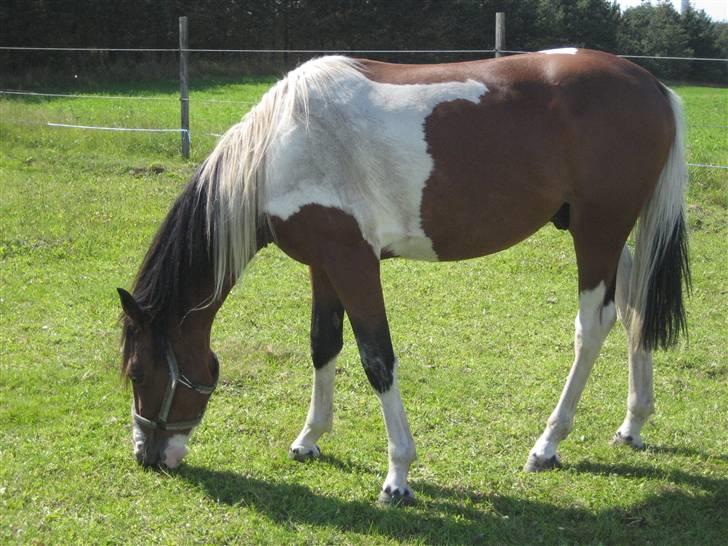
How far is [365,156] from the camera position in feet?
11.3

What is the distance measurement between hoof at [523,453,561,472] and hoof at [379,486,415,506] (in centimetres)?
66

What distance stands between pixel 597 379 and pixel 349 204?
2390 mm

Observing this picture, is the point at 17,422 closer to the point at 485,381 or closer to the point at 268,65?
the point at 485,381

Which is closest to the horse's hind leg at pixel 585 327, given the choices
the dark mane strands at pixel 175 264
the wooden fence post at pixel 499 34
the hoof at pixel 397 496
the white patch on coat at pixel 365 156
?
the hoof at pixel 397 496

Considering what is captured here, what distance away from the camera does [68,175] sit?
10.1 metres

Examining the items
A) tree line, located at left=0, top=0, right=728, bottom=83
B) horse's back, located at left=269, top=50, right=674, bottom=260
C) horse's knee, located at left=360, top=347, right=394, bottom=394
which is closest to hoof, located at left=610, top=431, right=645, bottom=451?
horse's back, located at left=269, top=50, right=674, bottom=260

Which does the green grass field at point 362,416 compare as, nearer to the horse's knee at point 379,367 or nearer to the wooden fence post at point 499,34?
the horse's knee at point 379,367

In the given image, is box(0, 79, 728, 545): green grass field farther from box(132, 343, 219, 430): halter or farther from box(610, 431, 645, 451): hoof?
box(132, 343, 219, 430): halter

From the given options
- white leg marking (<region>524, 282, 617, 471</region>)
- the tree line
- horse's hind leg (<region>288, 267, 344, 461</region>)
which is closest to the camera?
white leg marking (<region>524, 282, 617, 471</region>)

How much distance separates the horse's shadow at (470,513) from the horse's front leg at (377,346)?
0.49 ft

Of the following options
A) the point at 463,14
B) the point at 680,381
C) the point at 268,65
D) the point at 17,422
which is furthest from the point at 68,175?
the point at 463,14

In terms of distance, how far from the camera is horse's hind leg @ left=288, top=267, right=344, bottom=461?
13.1 ft

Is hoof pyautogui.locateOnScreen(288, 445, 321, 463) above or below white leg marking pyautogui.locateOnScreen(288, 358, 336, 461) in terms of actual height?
below

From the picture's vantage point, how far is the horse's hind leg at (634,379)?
13.4ft
